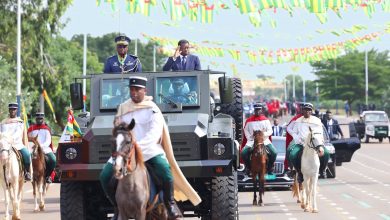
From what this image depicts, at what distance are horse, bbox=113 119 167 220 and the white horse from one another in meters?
11.5

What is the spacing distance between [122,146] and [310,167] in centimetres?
1295

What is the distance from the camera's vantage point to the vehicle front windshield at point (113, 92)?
60.7ft

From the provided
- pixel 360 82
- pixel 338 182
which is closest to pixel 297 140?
pixel 338 182

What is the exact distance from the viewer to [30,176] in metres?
24.2

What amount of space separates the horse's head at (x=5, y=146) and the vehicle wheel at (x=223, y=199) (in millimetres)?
6532

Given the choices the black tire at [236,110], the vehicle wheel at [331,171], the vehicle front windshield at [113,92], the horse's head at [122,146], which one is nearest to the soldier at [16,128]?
the black tire at [236,110]

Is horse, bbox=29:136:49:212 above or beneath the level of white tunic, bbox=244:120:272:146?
beneath

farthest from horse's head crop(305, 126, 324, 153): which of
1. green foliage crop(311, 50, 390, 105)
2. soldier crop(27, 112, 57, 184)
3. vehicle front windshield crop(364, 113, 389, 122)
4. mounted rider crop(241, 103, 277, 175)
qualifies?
green foliage crop(311, 50, 390, 105)

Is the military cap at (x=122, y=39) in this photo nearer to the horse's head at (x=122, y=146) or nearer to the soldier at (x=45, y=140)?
the horse's head at (x=122, y=146)

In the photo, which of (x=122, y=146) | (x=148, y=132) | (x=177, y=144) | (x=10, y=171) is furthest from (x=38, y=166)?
(x=122, y=146)

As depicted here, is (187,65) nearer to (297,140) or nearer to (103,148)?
(103,148)

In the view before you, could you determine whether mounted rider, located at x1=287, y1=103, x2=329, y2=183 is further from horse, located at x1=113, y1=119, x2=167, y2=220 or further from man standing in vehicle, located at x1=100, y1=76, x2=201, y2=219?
horse, located at x1=113, y1=119, x2=167, y2=220

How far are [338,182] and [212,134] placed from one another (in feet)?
66.7

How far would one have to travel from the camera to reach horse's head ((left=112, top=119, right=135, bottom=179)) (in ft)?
41.4
